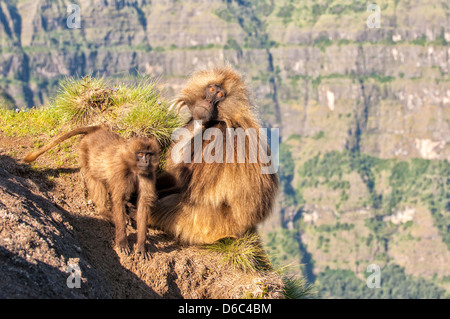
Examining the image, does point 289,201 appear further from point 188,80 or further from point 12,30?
point 188,80

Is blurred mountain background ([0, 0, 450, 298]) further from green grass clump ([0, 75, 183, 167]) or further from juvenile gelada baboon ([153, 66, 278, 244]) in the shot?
juvenile gelada baboon ([153, 66, 278, 244])

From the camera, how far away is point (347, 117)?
18038cm

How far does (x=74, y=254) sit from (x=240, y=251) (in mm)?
2610

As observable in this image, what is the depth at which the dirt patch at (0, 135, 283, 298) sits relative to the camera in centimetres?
544

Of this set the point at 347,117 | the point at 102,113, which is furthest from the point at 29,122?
the point at 347,117

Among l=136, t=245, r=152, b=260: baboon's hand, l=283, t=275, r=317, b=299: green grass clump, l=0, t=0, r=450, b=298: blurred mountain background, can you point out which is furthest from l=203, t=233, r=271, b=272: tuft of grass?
l=0, t=0, r=450, b=298: blurred mountain background

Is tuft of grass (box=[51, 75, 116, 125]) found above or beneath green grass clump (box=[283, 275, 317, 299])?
above

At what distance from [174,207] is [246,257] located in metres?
1.22

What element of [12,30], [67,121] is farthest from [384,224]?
[67,121]

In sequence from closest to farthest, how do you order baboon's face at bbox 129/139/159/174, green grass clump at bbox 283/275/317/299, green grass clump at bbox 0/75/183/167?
1. baboon's face at bbox 129/139/159/174
2. green grass clump at bbox 283/275/317/299
3. green grass clump at bbox 0/75/183/167

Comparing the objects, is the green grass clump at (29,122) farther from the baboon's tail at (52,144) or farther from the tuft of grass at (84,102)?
the baboon's tail at (52,144)

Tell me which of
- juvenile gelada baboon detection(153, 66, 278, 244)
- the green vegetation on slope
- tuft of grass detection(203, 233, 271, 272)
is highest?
juvenile gelada baboon detection(153, 66, 278, 244)

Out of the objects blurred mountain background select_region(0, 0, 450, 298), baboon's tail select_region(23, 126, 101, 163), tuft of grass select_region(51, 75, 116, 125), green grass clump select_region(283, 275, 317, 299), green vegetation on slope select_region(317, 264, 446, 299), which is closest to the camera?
baboon's tail select_region(23, 126, 101, 163)

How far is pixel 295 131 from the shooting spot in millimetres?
188750
